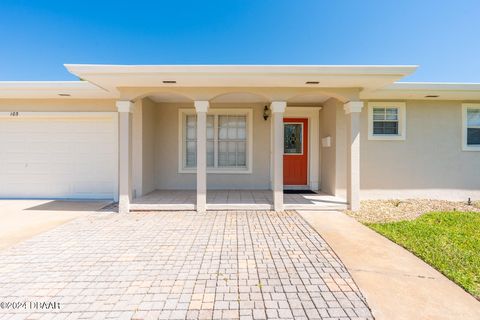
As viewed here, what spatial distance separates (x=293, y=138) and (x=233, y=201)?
127 inches

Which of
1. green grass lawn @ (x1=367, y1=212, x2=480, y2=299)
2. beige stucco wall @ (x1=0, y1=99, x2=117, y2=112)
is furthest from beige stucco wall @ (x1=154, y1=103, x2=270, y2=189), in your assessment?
green grass lawn @ (x1=367, y1=212, x2=480, y2=299)

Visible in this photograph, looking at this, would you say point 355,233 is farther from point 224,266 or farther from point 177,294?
point 177,294

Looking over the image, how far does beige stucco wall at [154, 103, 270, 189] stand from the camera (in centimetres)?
778

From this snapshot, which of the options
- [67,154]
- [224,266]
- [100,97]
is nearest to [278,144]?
[224,266]

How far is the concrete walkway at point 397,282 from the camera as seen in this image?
2.13m

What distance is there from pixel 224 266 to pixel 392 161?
20.0ft

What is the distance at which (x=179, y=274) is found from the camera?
2760 mm

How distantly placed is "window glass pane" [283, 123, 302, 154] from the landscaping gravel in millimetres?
2611

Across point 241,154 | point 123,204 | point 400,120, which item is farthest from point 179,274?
point 400,120

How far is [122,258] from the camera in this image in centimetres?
317

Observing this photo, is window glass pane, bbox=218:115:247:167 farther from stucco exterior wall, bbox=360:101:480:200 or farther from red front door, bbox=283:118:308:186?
stucco exterior wall, bbox=360:101:480:200

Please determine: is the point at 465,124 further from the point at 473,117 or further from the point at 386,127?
the point at 386,127

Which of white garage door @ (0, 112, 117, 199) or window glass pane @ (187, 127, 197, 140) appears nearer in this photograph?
white garage door @ (0, 112, 117, 199)

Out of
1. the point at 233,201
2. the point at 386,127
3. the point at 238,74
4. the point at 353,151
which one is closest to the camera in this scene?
the point at 238,74
